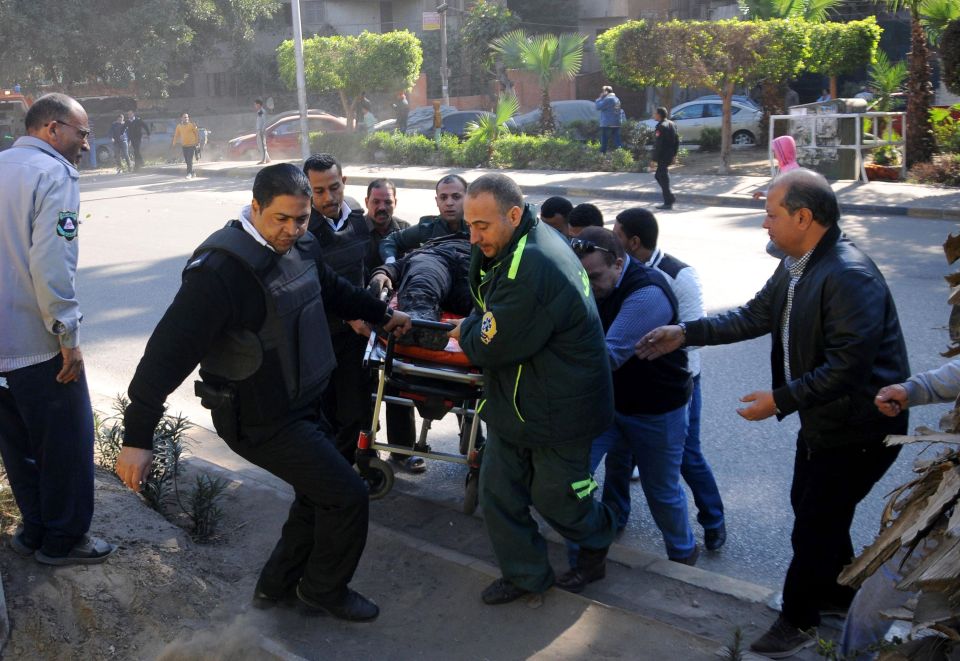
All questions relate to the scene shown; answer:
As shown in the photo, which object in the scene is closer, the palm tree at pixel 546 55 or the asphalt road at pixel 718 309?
the asphalt road at pixel 718 309

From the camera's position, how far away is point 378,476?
199 inches

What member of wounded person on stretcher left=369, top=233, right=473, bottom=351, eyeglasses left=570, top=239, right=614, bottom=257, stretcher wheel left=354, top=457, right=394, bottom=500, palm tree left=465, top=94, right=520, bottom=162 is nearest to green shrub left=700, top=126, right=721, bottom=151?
palm tree left=465, top=94, right=520, bottom=162

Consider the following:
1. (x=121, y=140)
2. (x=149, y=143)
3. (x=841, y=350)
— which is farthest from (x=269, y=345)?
(x=149, y=143)

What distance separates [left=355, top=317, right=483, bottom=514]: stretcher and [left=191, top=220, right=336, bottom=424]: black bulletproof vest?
99 centimetres

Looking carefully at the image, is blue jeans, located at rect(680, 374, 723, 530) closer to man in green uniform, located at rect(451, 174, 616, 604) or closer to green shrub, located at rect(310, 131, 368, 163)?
man in green uniform, located at rect(451, 174, 616, 604)

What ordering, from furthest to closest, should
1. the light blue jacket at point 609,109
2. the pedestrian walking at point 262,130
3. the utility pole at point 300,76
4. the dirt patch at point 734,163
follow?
the pedestrian walking at point 262,130 → the utility pole at point 300,76 → the light blue jacket at point 609,109 → the dirt patch at point 734,163

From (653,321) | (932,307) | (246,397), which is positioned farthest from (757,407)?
(932,307)

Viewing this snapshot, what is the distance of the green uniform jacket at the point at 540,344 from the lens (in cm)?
357

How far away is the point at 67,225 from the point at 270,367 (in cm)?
102

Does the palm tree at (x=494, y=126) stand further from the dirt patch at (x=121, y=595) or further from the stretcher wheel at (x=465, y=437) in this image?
the dirt patch at (x=121, y=595)

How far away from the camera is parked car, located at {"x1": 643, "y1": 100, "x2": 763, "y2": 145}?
23.6 metres

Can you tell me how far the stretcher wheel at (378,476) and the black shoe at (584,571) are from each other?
3.89 ft

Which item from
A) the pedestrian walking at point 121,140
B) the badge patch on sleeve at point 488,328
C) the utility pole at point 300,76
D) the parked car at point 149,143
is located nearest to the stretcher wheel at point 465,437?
the badge patch on sleeve at point 488,328

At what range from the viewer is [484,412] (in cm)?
394
